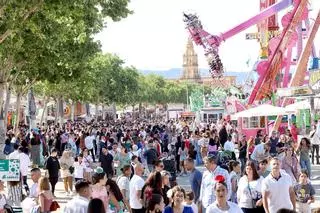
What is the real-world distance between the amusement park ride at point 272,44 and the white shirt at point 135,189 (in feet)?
78.9

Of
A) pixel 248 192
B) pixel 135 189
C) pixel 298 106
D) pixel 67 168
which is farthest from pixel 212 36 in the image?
pixel 248 192

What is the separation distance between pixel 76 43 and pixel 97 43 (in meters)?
2.27

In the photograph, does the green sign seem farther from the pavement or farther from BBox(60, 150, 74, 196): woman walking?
BBox(60, 150, 74, 196): woman walking

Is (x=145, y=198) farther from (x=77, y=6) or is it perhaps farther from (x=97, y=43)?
(x=97, y=43)

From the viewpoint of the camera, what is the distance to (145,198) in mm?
9875

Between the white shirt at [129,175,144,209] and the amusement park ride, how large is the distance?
24039 millimetres

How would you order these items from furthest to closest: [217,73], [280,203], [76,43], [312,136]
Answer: [217,73] → [76,43] → [312,136] → [280,203]

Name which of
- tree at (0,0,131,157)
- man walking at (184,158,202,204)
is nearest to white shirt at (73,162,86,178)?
tree at (0,0,131,157)

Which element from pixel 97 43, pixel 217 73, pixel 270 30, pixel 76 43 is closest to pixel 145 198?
pixel 76 43

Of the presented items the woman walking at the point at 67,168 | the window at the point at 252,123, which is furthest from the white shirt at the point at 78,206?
the window at the point at 252,123

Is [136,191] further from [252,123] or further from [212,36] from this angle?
[252,123]

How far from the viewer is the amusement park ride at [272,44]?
35.0 metres

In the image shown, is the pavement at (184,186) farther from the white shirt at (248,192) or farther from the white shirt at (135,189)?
the white shirt at (248,192)

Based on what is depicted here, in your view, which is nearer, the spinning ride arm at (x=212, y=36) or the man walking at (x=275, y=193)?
the man walking at (x=275, y=193)
